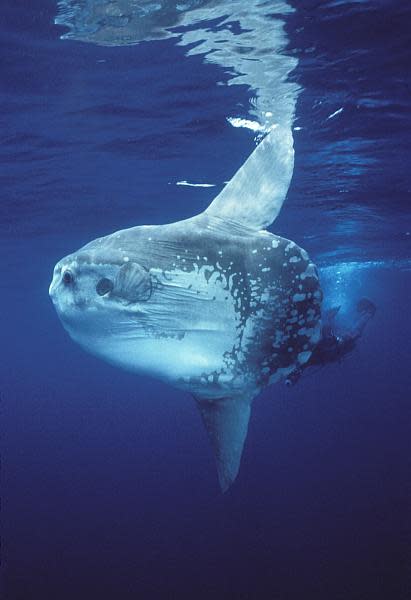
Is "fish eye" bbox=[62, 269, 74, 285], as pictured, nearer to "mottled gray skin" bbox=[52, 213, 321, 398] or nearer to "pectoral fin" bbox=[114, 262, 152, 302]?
"mottled gray skin" bbox=[52, 213, 321, 398]

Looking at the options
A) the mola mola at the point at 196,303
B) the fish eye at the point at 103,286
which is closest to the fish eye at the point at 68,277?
the mola mola at the point at 196,303

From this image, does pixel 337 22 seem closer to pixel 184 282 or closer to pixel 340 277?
pixel 184 282

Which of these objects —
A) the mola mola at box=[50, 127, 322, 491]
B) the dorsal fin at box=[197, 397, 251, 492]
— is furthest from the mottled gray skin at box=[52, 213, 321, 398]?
the dorsal fin at box=[197, 397, 251, 492]

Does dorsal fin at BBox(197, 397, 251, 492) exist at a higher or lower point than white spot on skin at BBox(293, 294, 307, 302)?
lower

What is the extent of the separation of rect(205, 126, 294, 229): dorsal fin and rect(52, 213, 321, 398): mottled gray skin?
273 mm

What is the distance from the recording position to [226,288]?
7.88ft

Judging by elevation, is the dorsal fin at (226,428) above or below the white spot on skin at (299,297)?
below

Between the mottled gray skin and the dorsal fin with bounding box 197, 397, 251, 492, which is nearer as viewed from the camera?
the mottled gray skin

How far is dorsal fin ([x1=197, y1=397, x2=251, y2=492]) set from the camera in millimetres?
2781

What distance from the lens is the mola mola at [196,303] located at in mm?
2266

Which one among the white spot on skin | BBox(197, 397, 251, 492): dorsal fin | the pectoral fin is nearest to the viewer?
the pectoral fin

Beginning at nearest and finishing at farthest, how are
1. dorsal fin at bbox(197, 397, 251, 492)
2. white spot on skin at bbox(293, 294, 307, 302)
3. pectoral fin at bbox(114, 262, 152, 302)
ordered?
1. pectoral fin at bbox(114, 262, 152, 302)
2. white spot on skin at bbox(293, 294, 307, 302)
3. dorsal fin at bbox(197, 397, 251, 492)

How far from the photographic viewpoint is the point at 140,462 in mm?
21109

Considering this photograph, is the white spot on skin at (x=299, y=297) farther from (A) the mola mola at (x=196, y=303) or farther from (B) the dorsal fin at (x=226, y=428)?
(B) the dorsal fin at (x=226, y=428)
